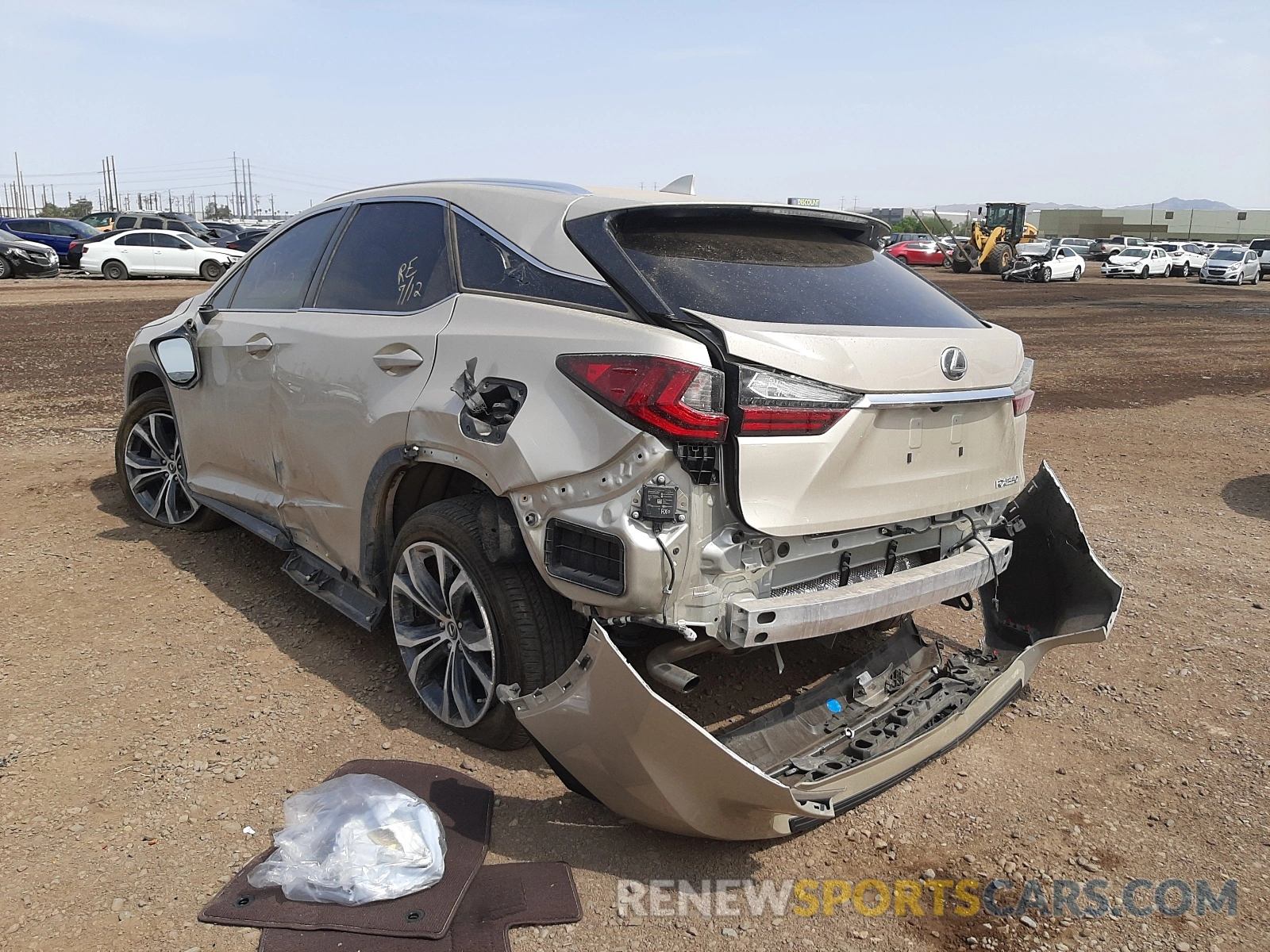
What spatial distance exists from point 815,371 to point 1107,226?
96.3 meters

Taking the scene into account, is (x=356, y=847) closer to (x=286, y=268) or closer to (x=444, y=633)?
(x=444, y=633)

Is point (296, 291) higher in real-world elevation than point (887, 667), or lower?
higher

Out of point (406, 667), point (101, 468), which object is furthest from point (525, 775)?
point (101, 468)

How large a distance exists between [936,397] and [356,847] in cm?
220

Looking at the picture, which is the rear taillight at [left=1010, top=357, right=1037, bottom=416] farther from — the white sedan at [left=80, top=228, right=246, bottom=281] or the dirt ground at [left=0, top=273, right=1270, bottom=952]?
the white sedan at [left=80, top=228, right=246, bottom=281]

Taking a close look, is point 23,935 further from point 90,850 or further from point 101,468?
point 101,468

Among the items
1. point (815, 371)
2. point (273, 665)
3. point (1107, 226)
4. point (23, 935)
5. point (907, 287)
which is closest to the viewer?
point (23, 935)

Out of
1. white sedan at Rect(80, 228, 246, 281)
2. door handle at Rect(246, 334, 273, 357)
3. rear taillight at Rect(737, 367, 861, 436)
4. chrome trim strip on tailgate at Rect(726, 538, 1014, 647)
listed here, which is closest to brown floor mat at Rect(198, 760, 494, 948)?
chrome trim strip on tailgate at Rect(726, 538, 1014, 647)

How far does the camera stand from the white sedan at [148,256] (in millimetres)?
25375

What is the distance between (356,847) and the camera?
2830 mm

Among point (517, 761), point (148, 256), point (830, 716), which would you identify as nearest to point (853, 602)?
point (830, 716)

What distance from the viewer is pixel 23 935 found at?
102 inches

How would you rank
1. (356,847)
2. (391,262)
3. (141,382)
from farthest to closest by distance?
(141,382), (391,262), (356,847)

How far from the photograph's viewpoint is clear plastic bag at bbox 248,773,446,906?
8.98 feet
